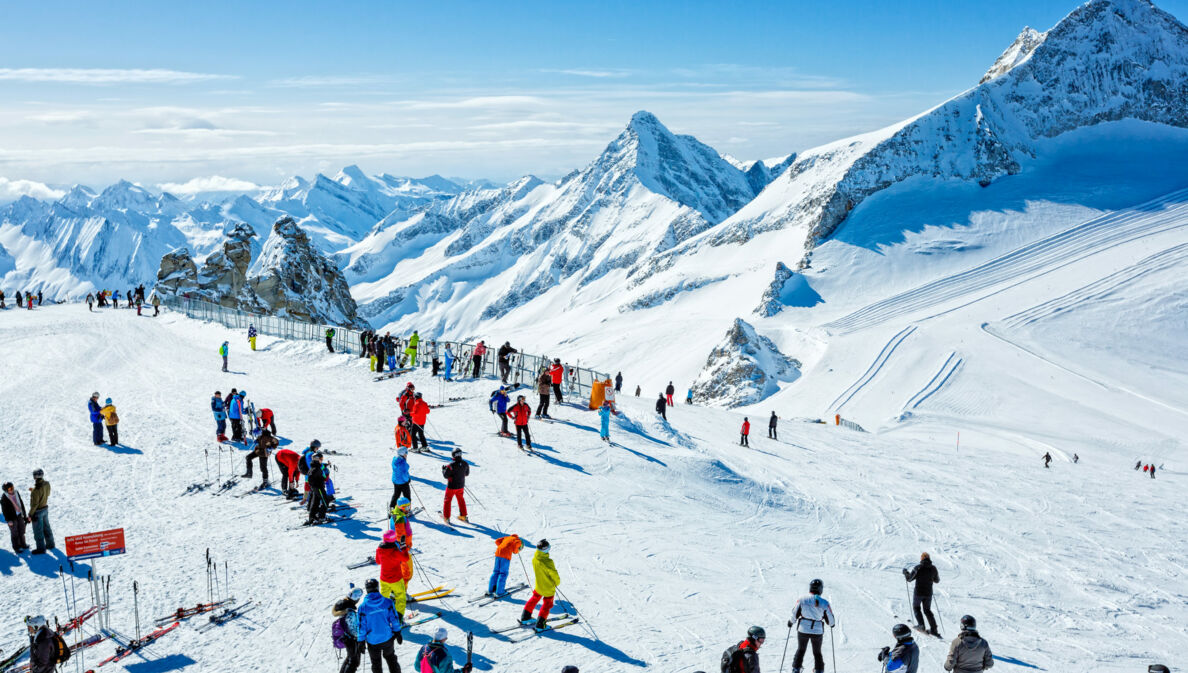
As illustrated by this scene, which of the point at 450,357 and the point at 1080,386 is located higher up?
the point at 450,357

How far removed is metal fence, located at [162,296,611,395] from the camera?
28.0 metres

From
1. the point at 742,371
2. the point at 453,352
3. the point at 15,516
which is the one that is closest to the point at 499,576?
the point at 15,516

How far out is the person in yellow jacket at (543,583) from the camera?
434 inches

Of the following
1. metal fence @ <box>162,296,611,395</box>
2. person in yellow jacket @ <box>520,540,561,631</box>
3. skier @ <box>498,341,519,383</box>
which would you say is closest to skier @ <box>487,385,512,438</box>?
metal fence @ <box>162,296,611,395</box>

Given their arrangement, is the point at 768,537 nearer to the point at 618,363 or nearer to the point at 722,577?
the point at 722,577

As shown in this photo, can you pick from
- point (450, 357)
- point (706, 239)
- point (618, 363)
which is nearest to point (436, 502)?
point (450, 357)

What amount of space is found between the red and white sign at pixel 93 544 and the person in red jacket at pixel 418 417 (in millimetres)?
8433

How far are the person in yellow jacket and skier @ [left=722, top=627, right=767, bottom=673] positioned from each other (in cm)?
306

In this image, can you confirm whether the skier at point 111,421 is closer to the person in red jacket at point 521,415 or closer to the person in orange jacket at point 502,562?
the person in red jacket at point 521,415

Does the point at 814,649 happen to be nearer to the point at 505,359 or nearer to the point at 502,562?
the point at 502,562

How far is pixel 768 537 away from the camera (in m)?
17.8

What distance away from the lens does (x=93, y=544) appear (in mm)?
11375

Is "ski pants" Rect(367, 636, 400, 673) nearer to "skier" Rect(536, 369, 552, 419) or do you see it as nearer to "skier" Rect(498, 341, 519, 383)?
"skier" Rect(536, 369, 552, 419)

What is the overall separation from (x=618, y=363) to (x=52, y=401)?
187 feet
